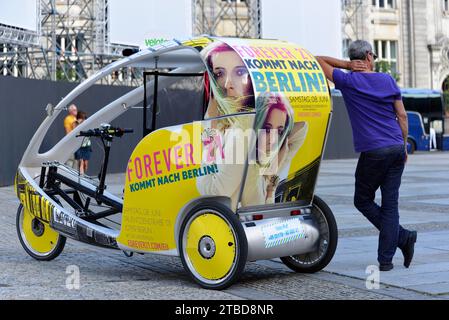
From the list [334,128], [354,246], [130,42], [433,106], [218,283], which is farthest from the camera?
[433,106]

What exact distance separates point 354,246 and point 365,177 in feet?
5.64

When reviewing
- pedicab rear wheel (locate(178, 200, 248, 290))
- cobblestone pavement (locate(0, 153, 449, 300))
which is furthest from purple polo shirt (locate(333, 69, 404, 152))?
pedicab rear wheel (locate(178, 200, 248, 290))

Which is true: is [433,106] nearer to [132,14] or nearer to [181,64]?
[132,14]

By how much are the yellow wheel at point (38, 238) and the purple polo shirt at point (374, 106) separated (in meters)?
2.89

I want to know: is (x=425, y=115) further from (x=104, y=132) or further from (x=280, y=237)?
(x=280, y=237)

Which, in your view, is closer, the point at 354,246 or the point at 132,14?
the point at 354,246

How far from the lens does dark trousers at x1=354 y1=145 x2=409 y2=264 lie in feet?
23.4

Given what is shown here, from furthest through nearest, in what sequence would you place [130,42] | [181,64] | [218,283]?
[130,42] < [181,64] < [218,283]

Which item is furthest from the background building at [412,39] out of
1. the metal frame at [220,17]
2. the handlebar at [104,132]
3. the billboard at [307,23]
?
the handlebar at [104,132]

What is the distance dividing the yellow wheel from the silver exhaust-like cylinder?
7.16 ft

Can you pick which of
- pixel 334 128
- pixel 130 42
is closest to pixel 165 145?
pixel 130 42

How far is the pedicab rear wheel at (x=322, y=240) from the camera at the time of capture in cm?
722

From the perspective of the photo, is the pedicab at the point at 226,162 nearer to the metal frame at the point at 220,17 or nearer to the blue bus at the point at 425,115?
the metal frame at the point at 220,17
